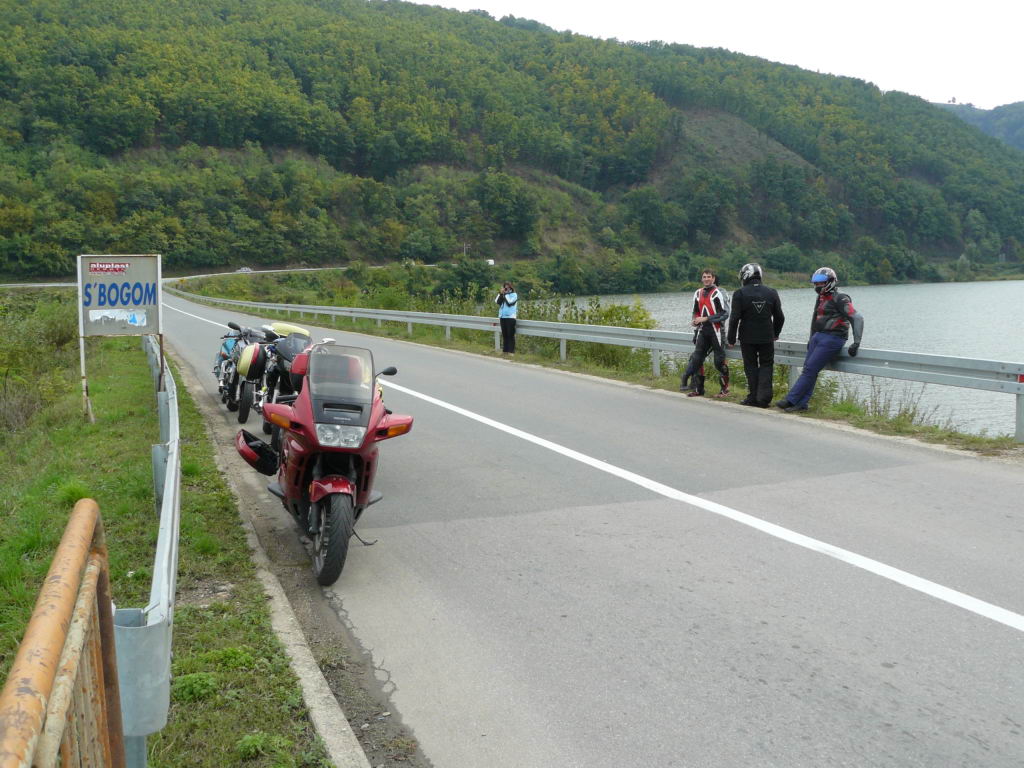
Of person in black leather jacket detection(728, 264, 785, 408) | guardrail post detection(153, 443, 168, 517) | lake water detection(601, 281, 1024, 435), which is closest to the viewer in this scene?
guardrail post detection(153, 443, 168, 517)

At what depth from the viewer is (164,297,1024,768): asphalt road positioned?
3404mm

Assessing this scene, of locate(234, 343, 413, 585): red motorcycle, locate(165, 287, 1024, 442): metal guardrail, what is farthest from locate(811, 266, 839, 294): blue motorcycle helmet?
locate(234, 343, 413, 585): red motorcycle

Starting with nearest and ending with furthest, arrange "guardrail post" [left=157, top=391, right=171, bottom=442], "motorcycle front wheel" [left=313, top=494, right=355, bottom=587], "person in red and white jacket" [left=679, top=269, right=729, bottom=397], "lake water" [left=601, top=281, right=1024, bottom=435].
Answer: "motorcycle front wheel" [left=313, top=494, right=355, bottom=587] < "guardrail post" [left=157, top=391, right=171, bottom=442] < "person in red and white jacket" [left=679, top=269, right=729, bottom=397] < "lake water" [left=601, top=281, right=1024, bottom=435]

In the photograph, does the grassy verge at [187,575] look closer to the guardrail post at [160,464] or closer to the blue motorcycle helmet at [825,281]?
the guardrail post at [160,464]

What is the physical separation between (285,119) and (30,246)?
63385 mm

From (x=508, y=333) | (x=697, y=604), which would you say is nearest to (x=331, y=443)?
(x=697, y=604)

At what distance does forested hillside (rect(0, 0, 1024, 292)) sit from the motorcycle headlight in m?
79.5

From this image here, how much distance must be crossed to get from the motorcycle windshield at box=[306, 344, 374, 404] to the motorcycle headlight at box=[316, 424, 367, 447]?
207 mm

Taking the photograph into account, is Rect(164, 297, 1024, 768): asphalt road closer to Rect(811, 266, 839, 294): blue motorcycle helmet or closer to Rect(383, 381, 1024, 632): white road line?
Rect(383, 381, 1024, 632): white road line

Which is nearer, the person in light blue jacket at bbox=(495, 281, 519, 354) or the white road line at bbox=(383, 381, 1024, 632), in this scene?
the white road line at bbox=(383, 381, 1024, 632)

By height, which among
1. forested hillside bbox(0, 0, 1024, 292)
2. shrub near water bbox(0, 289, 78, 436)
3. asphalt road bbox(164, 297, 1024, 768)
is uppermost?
forested hillside bbox(0, 0, 1024, 292)

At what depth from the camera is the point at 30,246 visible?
305 ft

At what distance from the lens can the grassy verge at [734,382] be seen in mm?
9258

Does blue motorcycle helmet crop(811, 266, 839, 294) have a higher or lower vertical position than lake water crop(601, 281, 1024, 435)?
higher
